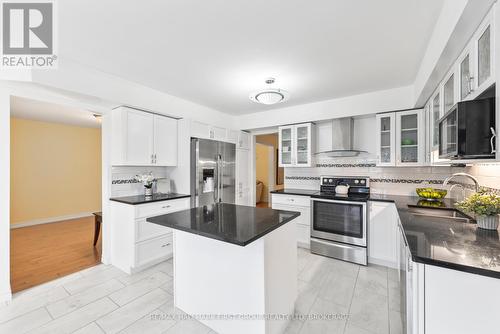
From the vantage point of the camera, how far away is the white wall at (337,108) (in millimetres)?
3161

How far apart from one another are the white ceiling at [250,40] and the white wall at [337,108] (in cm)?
21

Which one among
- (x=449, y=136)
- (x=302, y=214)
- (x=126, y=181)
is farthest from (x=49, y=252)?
(x=449, y=136)

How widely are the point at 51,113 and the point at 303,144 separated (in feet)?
16.2

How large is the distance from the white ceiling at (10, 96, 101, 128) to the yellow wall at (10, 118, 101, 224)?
356 millimetres

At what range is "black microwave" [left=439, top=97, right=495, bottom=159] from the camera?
1.21 m

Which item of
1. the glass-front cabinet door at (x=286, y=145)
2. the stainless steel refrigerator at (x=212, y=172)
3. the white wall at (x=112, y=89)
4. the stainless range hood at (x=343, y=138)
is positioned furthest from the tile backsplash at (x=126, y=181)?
the stainless range hood at (x=343, y=138)

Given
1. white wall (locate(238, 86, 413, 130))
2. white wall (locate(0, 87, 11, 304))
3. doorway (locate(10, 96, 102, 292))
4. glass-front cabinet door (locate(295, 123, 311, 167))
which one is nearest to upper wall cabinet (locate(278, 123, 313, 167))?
glass-front cabinet door (locate(295, 123, 311, 167))

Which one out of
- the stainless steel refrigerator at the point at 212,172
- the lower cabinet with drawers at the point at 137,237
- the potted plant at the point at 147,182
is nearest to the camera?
the lower cabinet with drawers at the point at 137,237

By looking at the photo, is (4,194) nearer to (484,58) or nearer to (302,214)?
(302,214)

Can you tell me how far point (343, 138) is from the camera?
12.1 ft

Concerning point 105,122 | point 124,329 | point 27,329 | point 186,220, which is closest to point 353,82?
point 186,220

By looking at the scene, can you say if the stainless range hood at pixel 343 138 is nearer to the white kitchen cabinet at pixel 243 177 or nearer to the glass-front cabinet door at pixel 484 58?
the white kitchen cabinet at pixel 243 177

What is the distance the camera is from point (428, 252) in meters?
1.13

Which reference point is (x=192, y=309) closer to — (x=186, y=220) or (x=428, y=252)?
(x=186, y=220)
